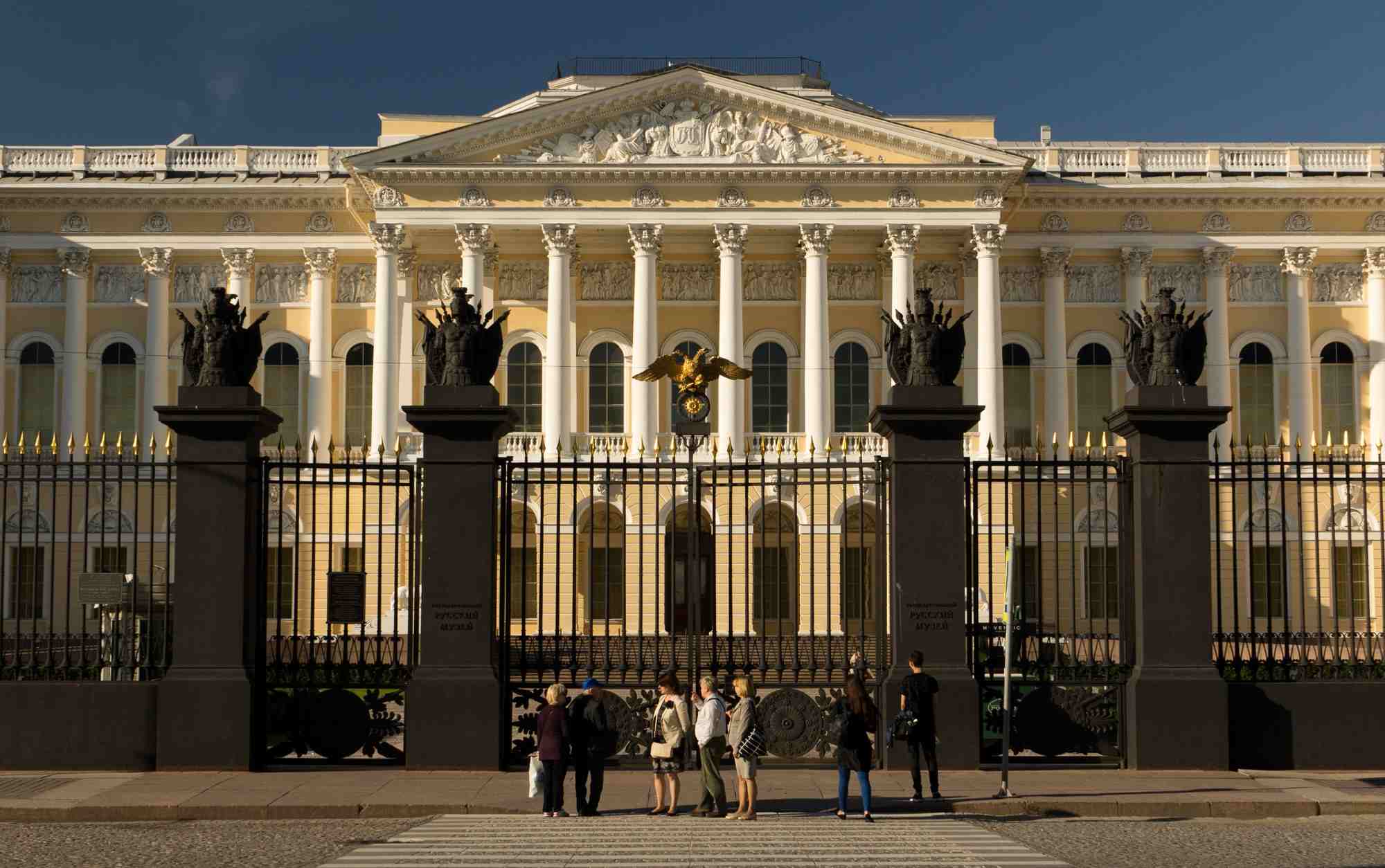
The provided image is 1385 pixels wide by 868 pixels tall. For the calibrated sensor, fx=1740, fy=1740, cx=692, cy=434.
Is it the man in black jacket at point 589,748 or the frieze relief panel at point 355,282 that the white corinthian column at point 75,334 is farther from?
the man in black jacket at point 589,748

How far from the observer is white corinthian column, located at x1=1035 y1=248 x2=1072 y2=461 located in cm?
4809

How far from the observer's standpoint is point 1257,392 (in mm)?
48781

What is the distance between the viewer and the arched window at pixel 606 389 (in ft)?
157

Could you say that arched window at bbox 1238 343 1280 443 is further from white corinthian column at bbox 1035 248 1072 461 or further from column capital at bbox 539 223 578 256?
column capital at bbox 539 223 578 256

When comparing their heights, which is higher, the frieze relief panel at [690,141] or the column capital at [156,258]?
the frieze relief panel at [690,141]

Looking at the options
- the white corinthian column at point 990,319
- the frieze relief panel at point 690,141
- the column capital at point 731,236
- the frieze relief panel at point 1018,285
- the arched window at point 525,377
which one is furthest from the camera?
the frieze relief panel at point 1018,285

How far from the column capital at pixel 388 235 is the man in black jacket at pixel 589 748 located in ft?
105

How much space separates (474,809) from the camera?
14.8 m

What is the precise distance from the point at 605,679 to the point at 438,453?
9.10 feet

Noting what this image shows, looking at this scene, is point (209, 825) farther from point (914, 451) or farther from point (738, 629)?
point (738, 629)

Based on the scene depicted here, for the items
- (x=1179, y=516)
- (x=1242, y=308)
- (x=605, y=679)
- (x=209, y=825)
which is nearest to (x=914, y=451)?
(x=1179, y=516)

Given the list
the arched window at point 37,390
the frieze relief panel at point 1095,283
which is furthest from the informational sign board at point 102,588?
the frieze relief panel at point 1095,283

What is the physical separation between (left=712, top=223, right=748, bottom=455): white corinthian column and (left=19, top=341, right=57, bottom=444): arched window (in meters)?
18.9

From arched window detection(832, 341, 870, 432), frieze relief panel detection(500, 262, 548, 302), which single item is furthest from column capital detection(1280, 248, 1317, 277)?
frieze relief panel detection(500, 262, 548, 302)
